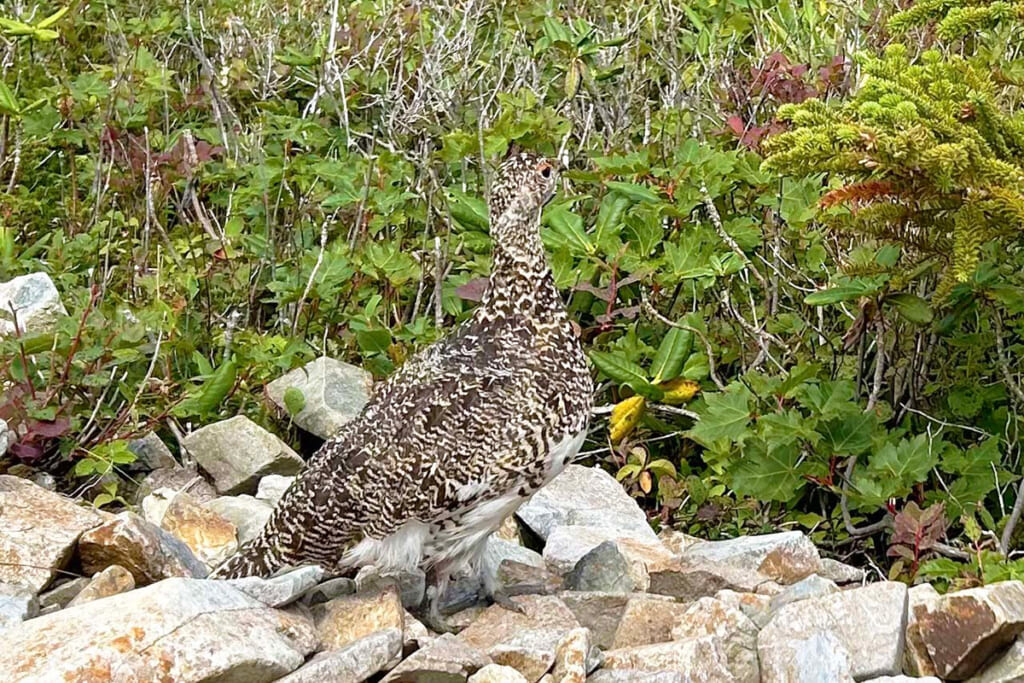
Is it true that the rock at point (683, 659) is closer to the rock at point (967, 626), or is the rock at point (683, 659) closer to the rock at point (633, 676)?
the rock at point (633, 676)

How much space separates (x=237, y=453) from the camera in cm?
591

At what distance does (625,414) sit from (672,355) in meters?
0.31

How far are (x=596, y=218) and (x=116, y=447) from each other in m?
2.50

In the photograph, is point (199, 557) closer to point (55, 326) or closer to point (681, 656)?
point (55, 326)

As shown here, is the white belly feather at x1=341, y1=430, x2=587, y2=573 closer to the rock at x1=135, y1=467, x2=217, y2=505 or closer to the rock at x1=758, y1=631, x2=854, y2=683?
the rock at x1=758, y1=631, x2=854, y2=683

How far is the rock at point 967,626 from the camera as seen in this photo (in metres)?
4.21

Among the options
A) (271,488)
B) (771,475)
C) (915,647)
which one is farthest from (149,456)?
(915,647)

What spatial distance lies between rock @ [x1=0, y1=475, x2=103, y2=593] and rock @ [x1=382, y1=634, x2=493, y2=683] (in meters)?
1.20

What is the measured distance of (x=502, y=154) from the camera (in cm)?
703

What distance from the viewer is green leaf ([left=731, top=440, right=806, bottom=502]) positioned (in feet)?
18.6

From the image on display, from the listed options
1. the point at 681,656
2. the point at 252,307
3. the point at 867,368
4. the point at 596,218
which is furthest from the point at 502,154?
the point at 681,656

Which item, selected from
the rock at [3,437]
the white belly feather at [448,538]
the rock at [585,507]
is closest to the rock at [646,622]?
the white belly feather at [448,538]

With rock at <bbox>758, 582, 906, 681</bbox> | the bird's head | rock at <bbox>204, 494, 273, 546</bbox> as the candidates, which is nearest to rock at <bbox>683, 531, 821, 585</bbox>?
rock at <bbox>758, 582, 906, 681</bbox>

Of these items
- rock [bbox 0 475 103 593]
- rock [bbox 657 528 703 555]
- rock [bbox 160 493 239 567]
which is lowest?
rock [bbox 657 528 703 555]
